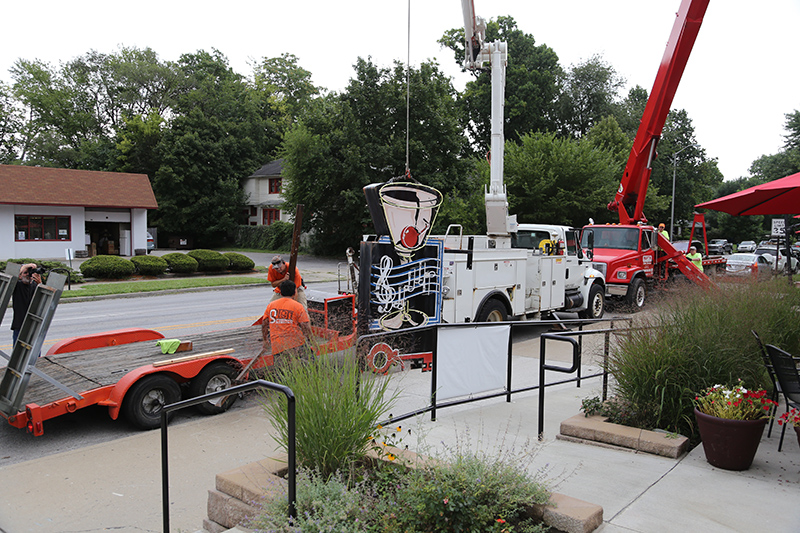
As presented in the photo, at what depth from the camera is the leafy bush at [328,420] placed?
3781mm

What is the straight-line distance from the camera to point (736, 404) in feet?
15.7

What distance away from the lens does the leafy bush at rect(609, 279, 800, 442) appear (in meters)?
5.46

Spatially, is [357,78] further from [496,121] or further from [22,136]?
[22,136]

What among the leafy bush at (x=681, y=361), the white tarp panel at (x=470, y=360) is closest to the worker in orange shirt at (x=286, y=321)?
Result: the white tarp panel at (x=470, y=360)

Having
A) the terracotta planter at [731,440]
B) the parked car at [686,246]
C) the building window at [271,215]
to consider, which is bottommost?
the terracotta planter at [731,440]

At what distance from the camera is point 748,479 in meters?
4.69

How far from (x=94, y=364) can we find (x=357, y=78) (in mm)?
31386

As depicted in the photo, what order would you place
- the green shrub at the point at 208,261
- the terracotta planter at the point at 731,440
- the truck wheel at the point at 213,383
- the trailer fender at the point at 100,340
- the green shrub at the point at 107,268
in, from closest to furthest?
the terracotta planter at the point at 731,440, the truck wheel at the point at 213,383, the trailer fender at the point at 100,340, the green shrub at the point at 107,268, the green shrub at the point at 208,261

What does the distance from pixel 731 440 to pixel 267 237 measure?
4545 centimetres

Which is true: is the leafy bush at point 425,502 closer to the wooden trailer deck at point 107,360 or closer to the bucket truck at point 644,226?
the wooden trailer deck at point 107,360

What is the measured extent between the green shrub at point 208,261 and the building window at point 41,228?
494 inches

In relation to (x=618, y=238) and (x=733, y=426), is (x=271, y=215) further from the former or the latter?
(x=733, y=426)

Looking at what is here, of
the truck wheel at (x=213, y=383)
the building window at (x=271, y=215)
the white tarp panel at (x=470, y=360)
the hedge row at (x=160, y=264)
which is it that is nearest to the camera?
the white tarp panel at (x=470, y=360)

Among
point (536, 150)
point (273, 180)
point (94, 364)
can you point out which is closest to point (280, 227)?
point (273, 180)
